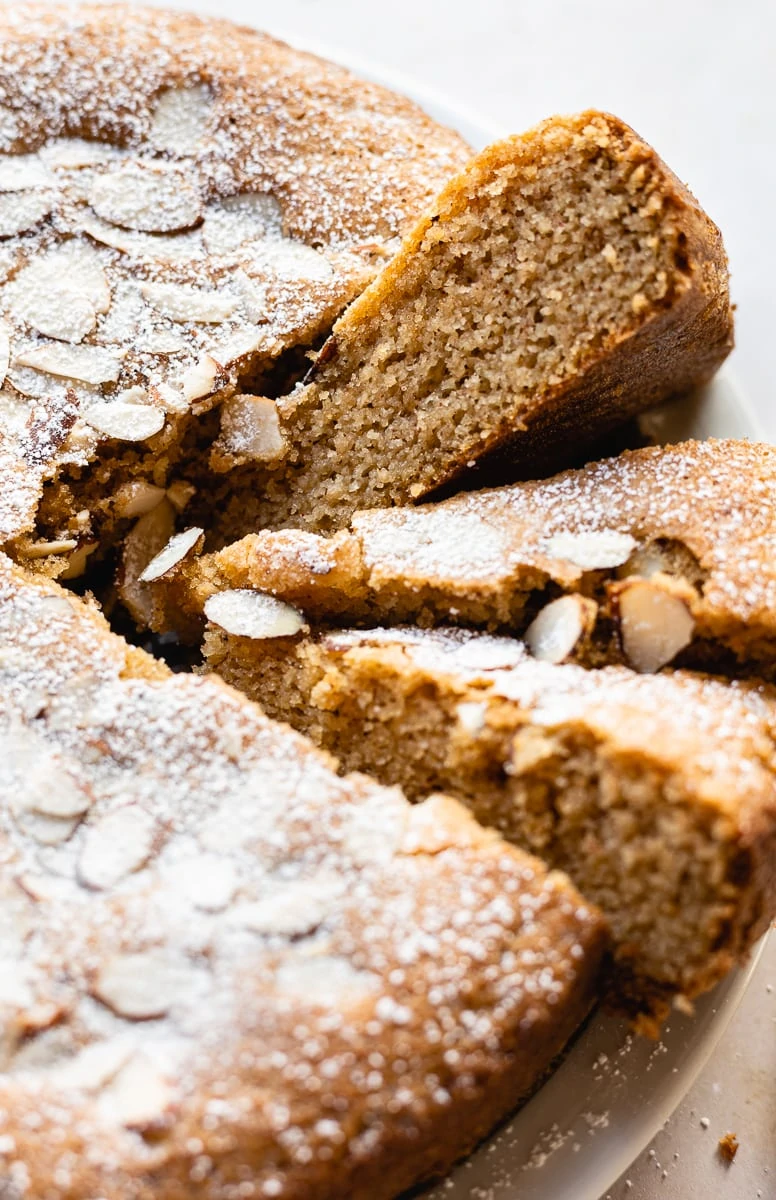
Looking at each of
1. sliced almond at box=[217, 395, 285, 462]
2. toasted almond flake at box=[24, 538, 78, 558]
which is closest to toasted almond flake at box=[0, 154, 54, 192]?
sliced almond at box=[217, 395, 285, 462]

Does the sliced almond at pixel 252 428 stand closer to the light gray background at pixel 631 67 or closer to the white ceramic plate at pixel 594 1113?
the white ceramic plate at pixel 594 1113

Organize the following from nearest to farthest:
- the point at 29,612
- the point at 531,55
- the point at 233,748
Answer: the point at 233,748 → the point at 29,612 → the point at 531,55

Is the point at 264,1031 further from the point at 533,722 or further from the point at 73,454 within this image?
the point at 73,454

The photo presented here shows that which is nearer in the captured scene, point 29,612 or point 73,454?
point 29,612

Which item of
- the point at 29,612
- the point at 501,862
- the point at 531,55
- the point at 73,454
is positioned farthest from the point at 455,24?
the point at 501,862

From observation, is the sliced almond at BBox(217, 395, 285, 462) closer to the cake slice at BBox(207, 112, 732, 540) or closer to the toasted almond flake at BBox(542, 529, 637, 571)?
the cake slice at BBox(207, 112, 732, 540)

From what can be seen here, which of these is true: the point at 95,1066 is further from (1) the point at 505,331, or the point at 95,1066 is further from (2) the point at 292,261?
(2) the point at 292,261

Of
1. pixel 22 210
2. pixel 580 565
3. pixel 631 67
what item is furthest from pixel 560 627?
pixel 631 67
